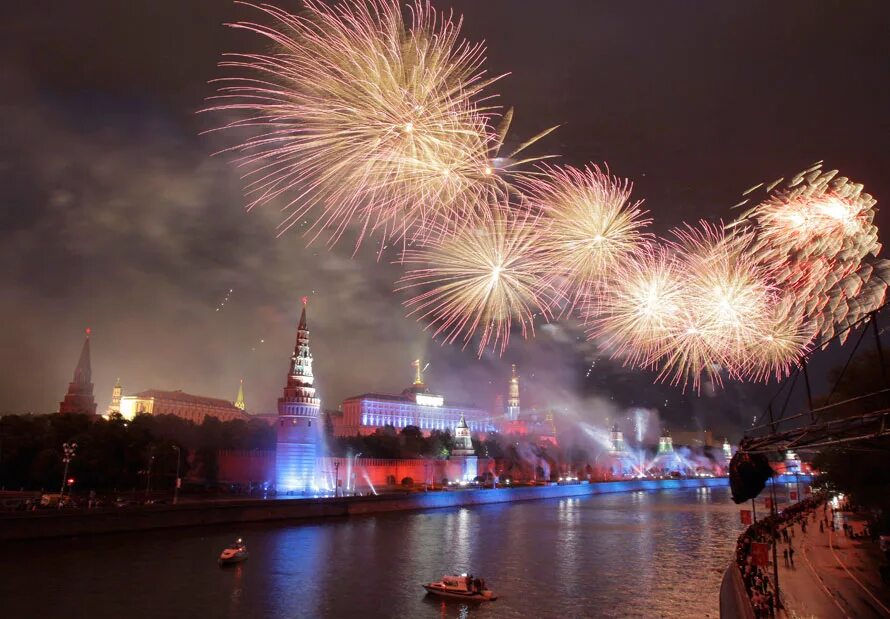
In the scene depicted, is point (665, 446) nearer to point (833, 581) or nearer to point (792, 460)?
point (792, 460)

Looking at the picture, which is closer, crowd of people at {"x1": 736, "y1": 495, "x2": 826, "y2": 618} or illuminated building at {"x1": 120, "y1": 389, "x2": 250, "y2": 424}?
crowd of people at {"x1": 736, "y1": 495, "x2": 826, "y2": 618}

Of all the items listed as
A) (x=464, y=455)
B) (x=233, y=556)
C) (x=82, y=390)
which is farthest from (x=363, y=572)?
(x=82, y=390)

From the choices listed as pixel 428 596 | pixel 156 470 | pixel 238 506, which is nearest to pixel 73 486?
pixel 156 470

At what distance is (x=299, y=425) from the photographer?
52.2 meters

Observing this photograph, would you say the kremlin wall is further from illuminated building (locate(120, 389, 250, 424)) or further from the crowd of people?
the crowd of people

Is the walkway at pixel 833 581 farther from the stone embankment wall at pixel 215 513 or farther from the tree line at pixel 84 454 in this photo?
the tree line at pixel 84 454

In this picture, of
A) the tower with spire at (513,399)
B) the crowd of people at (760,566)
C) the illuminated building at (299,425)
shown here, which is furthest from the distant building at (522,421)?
the crowd of people at (760,566)

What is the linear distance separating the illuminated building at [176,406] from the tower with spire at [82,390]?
434 centimetres

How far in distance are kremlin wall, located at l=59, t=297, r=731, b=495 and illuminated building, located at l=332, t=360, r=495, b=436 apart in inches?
6.0

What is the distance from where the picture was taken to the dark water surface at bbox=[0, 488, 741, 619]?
17469mm

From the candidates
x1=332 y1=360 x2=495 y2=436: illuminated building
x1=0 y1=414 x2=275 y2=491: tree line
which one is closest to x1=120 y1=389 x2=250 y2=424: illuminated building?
x1=332 y1=360 x2=495 y2=436: illuminated building

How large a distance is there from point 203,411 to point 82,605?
3211 inches

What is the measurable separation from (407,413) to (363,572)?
78.9m

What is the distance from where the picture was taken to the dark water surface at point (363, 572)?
17469mm
